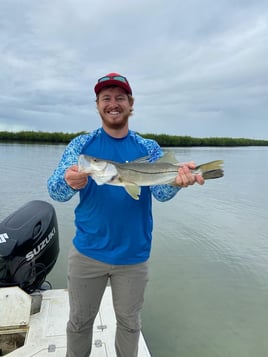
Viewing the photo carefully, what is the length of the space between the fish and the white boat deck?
1.68 meters

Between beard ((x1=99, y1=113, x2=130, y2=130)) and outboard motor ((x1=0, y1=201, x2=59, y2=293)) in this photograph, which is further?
outboard motor ((x1=0, y1=201, x2=59, y2=293))

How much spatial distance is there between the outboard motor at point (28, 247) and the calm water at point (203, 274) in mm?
1521

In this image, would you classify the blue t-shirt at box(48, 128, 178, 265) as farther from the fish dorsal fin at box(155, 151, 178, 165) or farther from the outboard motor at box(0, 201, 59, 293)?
the outboard motor at box(0, 201, 59, 293)

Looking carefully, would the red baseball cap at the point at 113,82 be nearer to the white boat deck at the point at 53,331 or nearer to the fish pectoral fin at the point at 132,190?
the fish pectoral fin at the point at 132,190

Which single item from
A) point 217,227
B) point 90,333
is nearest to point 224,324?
point 90,333

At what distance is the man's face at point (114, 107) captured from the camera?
2.43 m

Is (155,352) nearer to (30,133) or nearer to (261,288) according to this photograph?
(261,288)

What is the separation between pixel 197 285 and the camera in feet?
18.0

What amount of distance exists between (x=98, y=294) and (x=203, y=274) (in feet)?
12.3

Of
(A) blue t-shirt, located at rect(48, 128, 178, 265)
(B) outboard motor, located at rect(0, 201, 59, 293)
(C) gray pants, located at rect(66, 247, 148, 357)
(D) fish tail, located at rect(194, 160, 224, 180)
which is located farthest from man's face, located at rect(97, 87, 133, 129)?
(B) outboard motor, located at rect(0, 201, 59, 293)

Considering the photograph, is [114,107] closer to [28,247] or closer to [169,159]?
[169,159]

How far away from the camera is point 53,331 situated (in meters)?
3.22

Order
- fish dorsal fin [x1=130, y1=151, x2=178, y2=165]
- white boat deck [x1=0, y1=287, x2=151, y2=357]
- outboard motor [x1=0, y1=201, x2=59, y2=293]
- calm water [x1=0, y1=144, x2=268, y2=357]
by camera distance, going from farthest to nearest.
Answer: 1. calm water [x1=0, y1=144, x2=268, y2=357]
2. outboard motor [x1=0, y1=201, x2=59, y2=293]
3. white boat deck [x1=0, y1=287, x2=151, y2=357]
4. fish dorsal fin [x1=130, y1=151, x2=178, y2=165]

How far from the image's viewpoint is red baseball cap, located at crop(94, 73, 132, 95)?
2432mm
